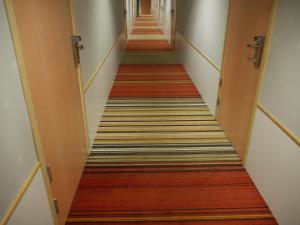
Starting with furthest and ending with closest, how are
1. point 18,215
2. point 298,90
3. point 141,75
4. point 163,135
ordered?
point 141,75 < point 163,135 < point 298,90 < point 18,215

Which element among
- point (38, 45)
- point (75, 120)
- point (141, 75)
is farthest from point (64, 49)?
point (141, 75)

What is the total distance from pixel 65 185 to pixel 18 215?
2.12ft

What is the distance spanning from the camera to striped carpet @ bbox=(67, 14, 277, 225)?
177 cm

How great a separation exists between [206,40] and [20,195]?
9.51ft

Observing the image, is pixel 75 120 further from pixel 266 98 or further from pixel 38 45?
pixel 266 98

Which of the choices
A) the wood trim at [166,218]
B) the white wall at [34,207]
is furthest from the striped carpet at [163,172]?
the white wall at [34,207]

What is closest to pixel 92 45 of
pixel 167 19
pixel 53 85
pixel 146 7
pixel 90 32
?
pixel 90 32

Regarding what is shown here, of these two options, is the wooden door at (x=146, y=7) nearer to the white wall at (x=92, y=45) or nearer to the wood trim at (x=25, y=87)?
the white wall at (x=92, y=45)

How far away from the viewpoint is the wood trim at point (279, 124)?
A: 1438 millimetres

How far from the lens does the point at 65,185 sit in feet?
5.50

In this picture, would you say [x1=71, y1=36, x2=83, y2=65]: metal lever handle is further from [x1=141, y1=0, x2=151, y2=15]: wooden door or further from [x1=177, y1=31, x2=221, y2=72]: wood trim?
[x1=141, y1=0, x2=151, y2=15]: wooden door

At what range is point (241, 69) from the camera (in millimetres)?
2186

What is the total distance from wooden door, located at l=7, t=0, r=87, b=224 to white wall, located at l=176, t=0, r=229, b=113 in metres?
1.67

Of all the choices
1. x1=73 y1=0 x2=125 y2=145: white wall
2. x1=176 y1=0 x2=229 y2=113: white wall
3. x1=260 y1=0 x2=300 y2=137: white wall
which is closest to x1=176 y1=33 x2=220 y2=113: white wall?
x1=176 y1=0 x2=229 y2=113: white wall
